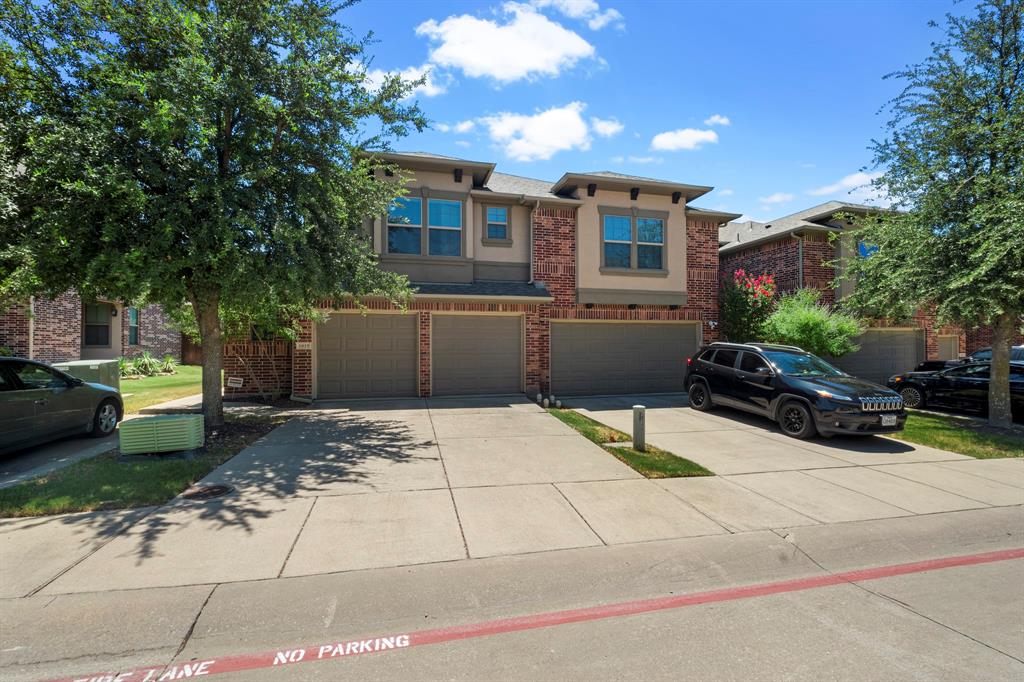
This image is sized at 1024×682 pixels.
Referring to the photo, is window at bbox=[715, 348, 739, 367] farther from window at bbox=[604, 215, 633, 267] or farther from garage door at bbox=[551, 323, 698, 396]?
Result: window at bbox=[604, 215, 633, 267]

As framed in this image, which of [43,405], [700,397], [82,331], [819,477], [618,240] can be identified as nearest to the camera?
[819,477]

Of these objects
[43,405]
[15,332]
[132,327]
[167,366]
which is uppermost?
[132,327]

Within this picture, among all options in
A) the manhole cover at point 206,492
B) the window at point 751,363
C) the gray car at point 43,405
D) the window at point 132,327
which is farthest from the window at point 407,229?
the window at point 132,327

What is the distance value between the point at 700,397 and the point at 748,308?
4322 mm

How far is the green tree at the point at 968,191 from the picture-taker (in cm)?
922

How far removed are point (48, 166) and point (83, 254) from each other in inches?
47.6

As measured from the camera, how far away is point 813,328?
12828mm

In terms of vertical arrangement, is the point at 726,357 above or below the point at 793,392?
above

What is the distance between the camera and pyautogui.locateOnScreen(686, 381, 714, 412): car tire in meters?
11.6

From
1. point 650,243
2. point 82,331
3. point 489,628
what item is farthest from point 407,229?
point 82,331

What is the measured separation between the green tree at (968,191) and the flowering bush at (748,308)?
3456 mm

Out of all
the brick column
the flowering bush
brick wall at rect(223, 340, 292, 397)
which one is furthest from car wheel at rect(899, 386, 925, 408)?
brick wall at rect(223, 340, 292, 397)

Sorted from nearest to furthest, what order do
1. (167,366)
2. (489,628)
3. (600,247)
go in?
1. (489,628)
2. (600,247)
3. (167,366)

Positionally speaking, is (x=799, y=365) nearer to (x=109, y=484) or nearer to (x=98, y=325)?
(x=109, y=484)
